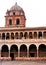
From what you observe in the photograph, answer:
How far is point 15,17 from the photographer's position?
78.3 m

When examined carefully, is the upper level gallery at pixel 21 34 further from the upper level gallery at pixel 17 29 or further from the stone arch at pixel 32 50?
the stone arch at pixel 32 50

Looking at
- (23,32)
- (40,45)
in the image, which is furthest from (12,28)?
(40,45)

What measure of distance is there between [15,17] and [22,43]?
35.7 feet

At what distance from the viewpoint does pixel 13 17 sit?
7825 centimetres

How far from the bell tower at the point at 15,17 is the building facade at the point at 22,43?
2279 millimetres

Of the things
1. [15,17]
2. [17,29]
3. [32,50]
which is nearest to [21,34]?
[17,29]

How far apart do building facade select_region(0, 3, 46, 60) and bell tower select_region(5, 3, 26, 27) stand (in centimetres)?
228

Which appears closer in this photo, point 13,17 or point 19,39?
point 19,39

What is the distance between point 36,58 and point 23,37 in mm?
8589

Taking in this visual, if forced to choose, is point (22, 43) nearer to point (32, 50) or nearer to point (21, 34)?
point (32, 50)

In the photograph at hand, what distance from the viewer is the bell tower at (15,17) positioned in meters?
78.1

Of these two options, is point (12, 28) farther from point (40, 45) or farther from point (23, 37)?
point (40, 45)

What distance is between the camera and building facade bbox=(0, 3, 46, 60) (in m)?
68.9

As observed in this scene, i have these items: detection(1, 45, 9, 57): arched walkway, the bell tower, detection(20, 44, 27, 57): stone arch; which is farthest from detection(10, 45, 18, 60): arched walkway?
the bell tower
